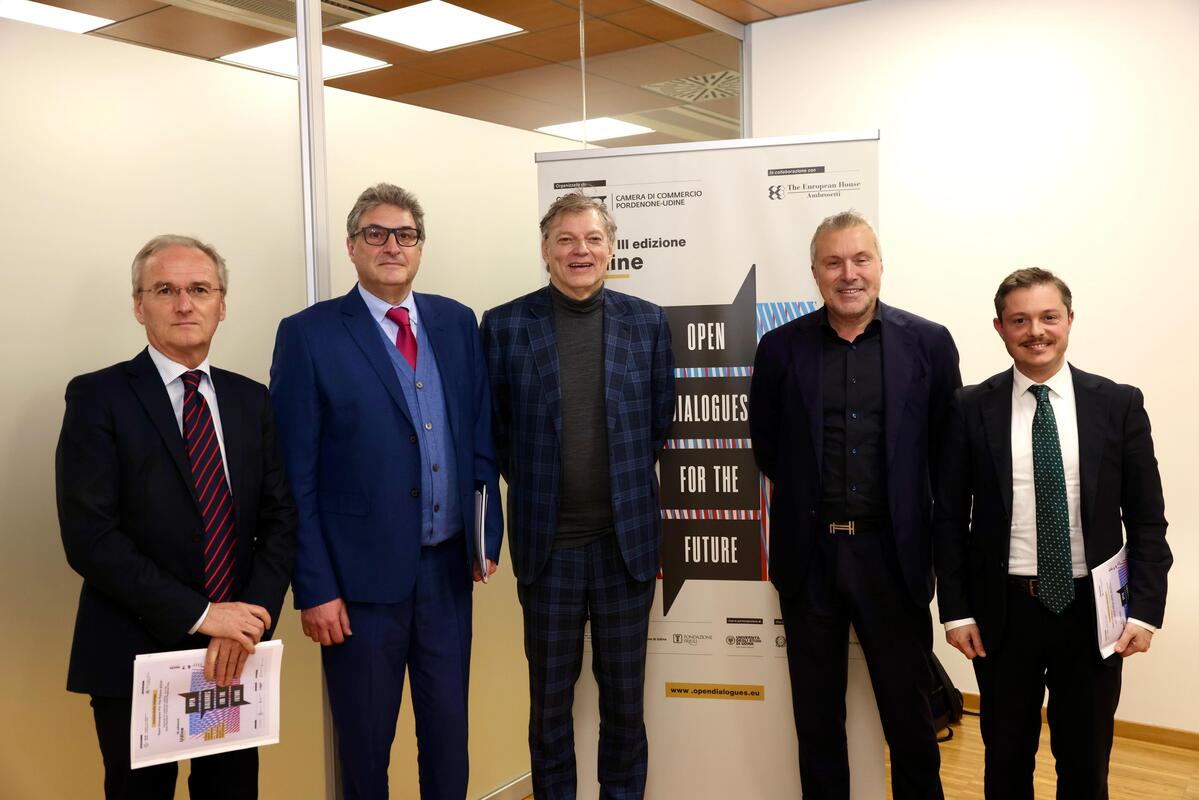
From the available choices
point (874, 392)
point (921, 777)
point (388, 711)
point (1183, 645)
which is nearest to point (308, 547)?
point (388, 711)

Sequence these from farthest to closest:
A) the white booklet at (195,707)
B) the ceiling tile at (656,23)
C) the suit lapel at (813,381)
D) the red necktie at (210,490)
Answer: the ceiling tile at (656,23), the suit lapel at (813,381), the red necktie at (210,490), the white booklet at (195,707)

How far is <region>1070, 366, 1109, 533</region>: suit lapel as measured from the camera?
2.19m

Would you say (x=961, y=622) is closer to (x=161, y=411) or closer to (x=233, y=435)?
(x=233, y=435)

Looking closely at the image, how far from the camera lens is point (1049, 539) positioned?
2195 mm

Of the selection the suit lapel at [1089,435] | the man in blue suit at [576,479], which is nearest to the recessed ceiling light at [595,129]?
the man in blue suit at [576,479]

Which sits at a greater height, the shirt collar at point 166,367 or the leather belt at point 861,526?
the shirt collar at point 166,367

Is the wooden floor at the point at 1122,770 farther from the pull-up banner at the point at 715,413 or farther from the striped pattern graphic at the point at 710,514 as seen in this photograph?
the striped pattern graphic at the point at 710,514

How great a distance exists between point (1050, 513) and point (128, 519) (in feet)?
6.56

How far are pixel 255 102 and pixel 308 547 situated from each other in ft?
4.05

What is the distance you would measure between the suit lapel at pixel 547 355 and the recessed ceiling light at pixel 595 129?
1.25 m

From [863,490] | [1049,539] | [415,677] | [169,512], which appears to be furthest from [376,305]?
[1049,539]

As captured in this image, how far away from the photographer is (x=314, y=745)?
2.73m

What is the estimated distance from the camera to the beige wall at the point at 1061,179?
365cm

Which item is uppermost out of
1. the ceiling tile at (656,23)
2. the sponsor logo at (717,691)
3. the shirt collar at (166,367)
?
the ceiling tile at (656,23)
